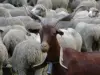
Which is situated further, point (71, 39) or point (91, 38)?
point (91, 38)

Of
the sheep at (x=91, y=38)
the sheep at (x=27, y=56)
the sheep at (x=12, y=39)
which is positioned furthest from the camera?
the sheep at (x=91, y=38)

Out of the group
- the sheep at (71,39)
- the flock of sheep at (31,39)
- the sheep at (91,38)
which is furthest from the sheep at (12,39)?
the sheep at (91,38)

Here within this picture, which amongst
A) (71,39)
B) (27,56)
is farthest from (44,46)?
(71,39)

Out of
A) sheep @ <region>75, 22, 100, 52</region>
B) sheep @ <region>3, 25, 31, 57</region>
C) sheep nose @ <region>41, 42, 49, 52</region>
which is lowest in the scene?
sheep @ <region>75, 22, 100, 52</region>

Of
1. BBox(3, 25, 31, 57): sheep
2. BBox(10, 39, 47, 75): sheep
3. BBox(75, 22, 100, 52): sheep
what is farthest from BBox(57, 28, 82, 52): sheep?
BBox(10, 39, 47, 75): sheep

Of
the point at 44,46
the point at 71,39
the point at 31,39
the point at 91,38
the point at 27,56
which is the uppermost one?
the point at 44,46

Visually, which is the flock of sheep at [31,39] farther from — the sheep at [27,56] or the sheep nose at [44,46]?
the sheep nose at [44,46]

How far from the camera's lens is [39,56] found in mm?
7535

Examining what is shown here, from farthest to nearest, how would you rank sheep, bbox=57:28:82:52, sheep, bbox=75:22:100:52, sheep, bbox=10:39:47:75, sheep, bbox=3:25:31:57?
sheep, bbox=75:22:100:52, sheep, bbox=57:28:82:52, sheep, bbox=3:25:31:57, sheep, bbox=10:39:47:75

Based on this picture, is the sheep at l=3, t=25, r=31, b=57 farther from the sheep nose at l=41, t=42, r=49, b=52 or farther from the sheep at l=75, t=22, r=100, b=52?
the sheep nose at l=41, t=42, r=49, b=52

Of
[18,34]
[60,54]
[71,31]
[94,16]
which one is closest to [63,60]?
[60,54]

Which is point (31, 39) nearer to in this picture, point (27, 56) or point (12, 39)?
point (12, 39)

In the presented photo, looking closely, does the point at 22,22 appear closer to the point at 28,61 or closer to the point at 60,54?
the point at 28,61

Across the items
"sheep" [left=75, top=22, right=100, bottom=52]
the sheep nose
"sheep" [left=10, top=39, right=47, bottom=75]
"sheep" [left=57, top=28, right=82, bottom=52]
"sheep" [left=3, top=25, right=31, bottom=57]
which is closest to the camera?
the sheep nose
